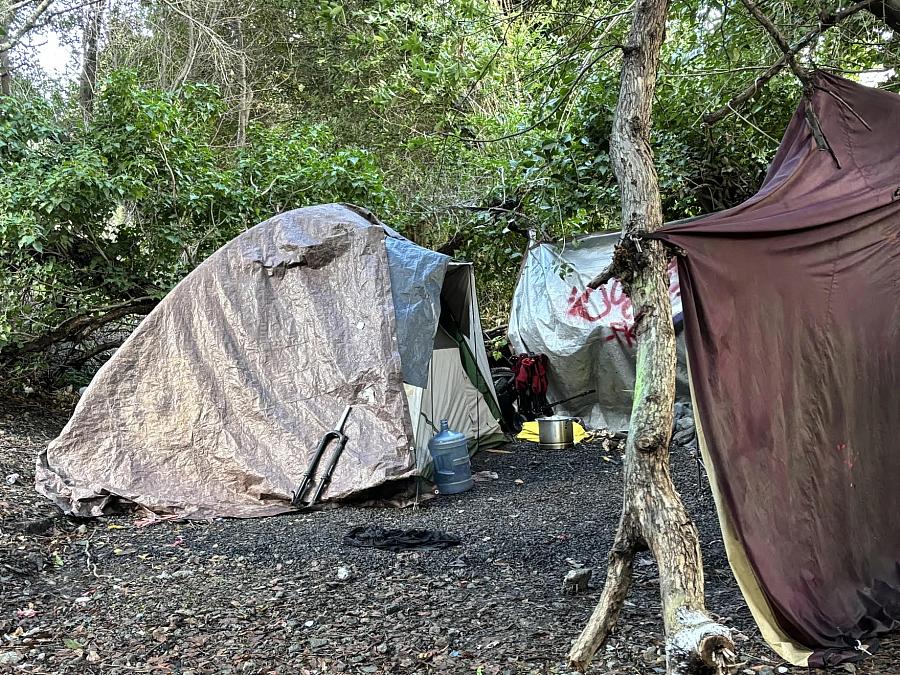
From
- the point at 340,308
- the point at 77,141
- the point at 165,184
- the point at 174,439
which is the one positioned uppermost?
the point at 77,141

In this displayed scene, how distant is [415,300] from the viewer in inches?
245

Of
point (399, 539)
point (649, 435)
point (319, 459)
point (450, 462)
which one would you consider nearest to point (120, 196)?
point (319, 459)

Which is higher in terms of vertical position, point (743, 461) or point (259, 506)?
point (743, 461)

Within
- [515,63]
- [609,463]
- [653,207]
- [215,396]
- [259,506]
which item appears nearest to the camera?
[653,207]

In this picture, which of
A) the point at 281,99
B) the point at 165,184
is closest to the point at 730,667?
the point at 165,184

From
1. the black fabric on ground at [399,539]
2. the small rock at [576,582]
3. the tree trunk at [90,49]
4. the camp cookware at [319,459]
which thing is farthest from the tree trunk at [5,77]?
the small rock at [576,582]

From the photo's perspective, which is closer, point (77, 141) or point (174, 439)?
point (174, 439)

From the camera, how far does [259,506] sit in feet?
18.4

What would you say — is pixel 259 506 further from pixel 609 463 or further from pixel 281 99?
pixel 281 99

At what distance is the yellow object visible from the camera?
7973 mm

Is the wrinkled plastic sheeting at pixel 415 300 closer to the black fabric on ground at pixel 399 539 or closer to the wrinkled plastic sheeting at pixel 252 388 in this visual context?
the wrinkled plastic sheeting at pixel 252 388

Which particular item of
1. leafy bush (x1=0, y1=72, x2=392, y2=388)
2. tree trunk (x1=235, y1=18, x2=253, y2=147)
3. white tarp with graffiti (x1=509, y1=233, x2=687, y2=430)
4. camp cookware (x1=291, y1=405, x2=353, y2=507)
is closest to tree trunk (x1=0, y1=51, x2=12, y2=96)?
leafy bush (x1=0, y1=72, x2=392, y2=388)

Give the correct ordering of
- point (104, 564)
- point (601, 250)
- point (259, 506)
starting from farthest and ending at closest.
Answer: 1. point (601, 250)
2. point (259, 506)
3. point (104, 564)

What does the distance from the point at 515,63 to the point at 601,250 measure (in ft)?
7.55
